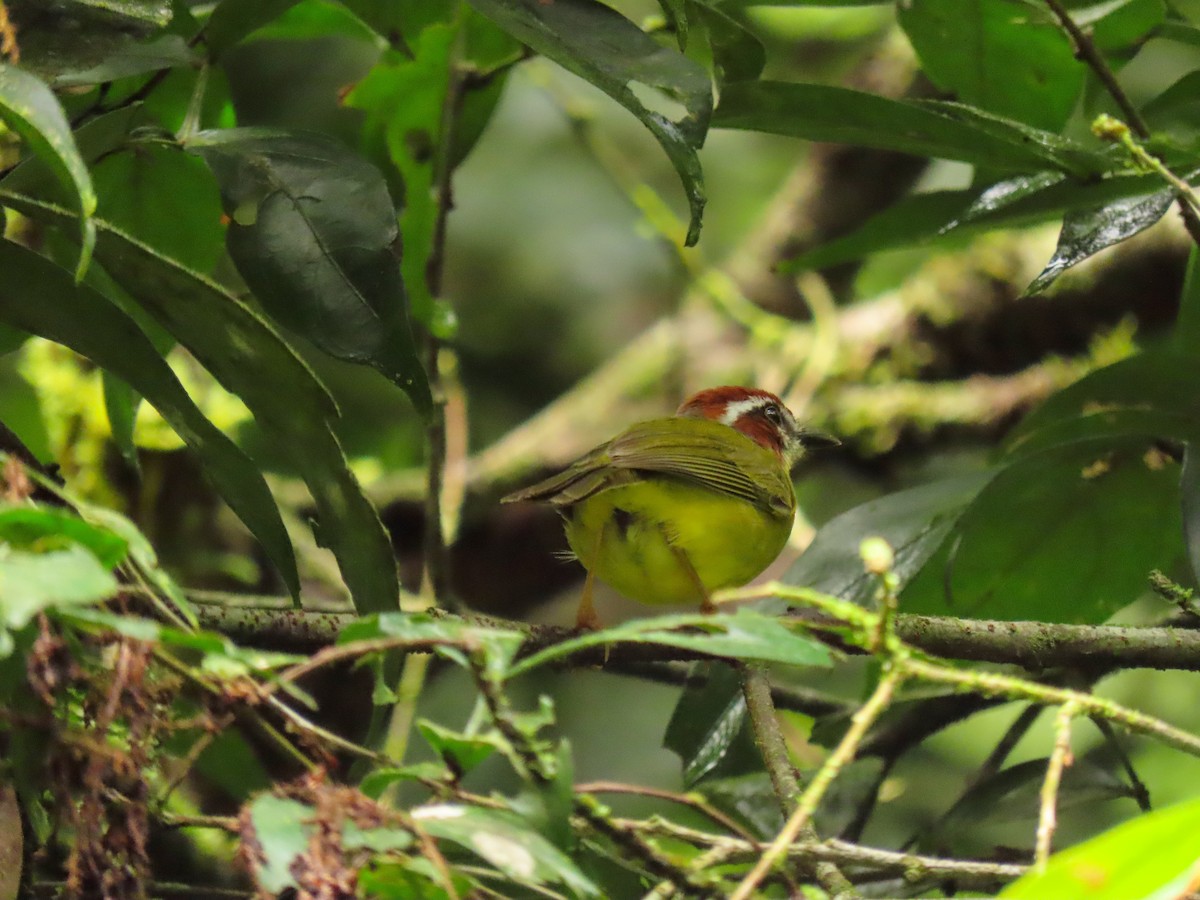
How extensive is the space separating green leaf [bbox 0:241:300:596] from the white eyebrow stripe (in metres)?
2.33

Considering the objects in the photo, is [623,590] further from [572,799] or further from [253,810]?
[253,810]

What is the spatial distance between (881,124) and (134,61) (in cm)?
117

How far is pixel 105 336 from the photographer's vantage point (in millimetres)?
1753

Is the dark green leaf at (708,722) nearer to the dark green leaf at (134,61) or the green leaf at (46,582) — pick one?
the dark green leaf at (134,61)

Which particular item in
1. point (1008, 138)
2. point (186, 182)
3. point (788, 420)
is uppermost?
point (1008, 138)

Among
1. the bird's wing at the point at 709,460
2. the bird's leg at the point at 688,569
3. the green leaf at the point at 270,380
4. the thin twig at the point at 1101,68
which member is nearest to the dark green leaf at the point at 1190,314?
the thin twig at the point at 1101,68

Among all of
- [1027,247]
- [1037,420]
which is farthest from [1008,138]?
[1027,247]

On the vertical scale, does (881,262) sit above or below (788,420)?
above

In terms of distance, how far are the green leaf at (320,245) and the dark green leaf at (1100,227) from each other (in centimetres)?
99

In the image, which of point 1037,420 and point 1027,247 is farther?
point 1027,247

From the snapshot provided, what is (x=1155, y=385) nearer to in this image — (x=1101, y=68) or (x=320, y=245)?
(x=1101, y=68)

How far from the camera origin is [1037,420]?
2693mm

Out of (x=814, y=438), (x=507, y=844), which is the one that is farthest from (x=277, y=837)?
(x=814, y=438)

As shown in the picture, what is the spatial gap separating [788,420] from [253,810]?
3.11 meters
